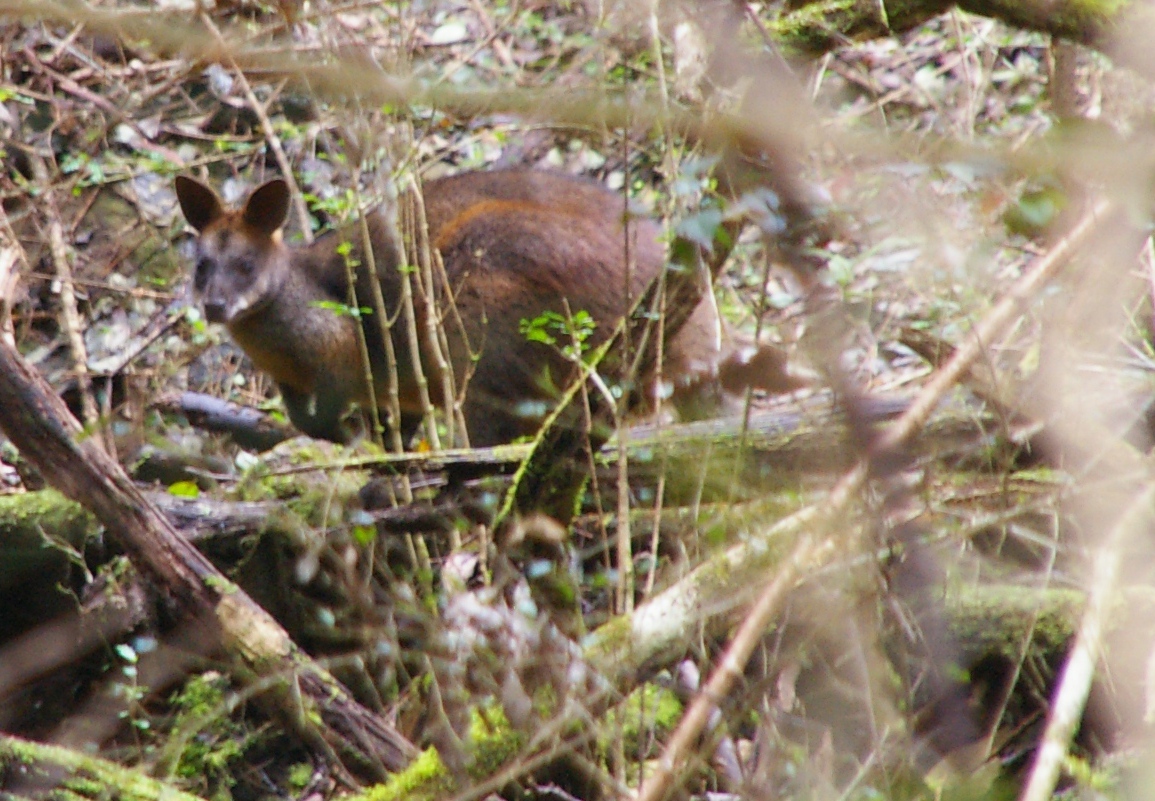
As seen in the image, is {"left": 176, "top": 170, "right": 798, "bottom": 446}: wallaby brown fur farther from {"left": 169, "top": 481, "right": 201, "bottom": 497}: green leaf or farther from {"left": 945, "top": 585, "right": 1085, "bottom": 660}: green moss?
{"left": 945, "top": 585, "right": 1085, "bottom": 660}: green moss

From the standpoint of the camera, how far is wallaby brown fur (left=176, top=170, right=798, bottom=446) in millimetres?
6297

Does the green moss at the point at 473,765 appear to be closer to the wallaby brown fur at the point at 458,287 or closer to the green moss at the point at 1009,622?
the green moss at the point at 1009,622

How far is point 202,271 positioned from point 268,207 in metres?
0.51

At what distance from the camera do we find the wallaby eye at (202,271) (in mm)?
6969

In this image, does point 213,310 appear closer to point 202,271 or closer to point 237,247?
point 202,271

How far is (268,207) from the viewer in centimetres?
700

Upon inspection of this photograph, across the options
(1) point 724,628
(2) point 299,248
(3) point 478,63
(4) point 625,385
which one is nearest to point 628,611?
(1) point 724,628

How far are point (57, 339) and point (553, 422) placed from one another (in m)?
5.13

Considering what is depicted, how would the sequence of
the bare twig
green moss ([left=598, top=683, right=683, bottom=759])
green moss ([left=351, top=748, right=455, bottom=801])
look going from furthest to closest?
1. green moss ([left=351, top=748, right=455, bottom=801])
2. green moss ([left=598, top=683, right=683, bottom=759])
3. the bare twig

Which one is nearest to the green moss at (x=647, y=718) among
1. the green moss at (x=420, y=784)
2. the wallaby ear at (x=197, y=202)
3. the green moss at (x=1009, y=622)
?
the green moss at (x=420, y=784)

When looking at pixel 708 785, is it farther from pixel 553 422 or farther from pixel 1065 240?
pixel 1065 240

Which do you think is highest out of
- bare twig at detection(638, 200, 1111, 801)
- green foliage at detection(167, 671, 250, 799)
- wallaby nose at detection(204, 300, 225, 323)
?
bare twig at detection(638, 200, 1111, 801)

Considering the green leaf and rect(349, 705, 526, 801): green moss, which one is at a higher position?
rect(349, 705, 526, 801): green moss

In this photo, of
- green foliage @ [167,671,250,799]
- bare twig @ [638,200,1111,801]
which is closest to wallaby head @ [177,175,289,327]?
green foliage @ [167,671,250,799]
